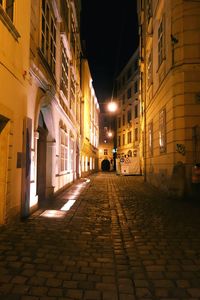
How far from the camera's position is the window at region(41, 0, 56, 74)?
920cm

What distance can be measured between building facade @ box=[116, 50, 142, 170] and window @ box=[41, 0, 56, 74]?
26402mm

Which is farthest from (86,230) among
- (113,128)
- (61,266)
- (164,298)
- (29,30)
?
(113,128)

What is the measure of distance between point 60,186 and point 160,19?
953cm

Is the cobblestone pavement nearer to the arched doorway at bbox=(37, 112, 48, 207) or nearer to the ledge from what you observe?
the arched doorway at bbox=(37, 112, 48, 207)

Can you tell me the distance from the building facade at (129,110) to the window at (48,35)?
86.6 ft

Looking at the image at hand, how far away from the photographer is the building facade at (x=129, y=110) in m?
39.2

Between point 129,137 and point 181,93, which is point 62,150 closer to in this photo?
point 181,93

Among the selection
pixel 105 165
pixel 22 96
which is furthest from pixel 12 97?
pixel 105 165

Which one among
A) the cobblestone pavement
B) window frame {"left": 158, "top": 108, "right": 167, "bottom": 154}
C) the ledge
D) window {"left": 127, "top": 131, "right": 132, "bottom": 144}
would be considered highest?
window {"left": 127, "top": 131, "right": 132, "bottom": 144}

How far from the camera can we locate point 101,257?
427 centimetres

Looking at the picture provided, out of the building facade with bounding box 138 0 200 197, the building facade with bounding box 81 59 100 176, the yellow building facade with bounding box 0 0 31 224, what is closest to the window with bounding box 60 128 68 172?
the building facade with bounding box 138 0 200 197

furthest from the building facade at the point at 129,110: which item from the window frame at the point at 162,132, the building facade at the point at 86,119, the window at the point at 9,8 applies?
the window at the point at 9,8

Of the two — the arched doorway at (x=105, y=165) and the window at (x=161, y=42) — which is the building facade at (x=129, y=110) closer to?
the arched doorway at (x=105, y=165)

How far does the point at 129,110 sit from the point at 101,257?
130ft
